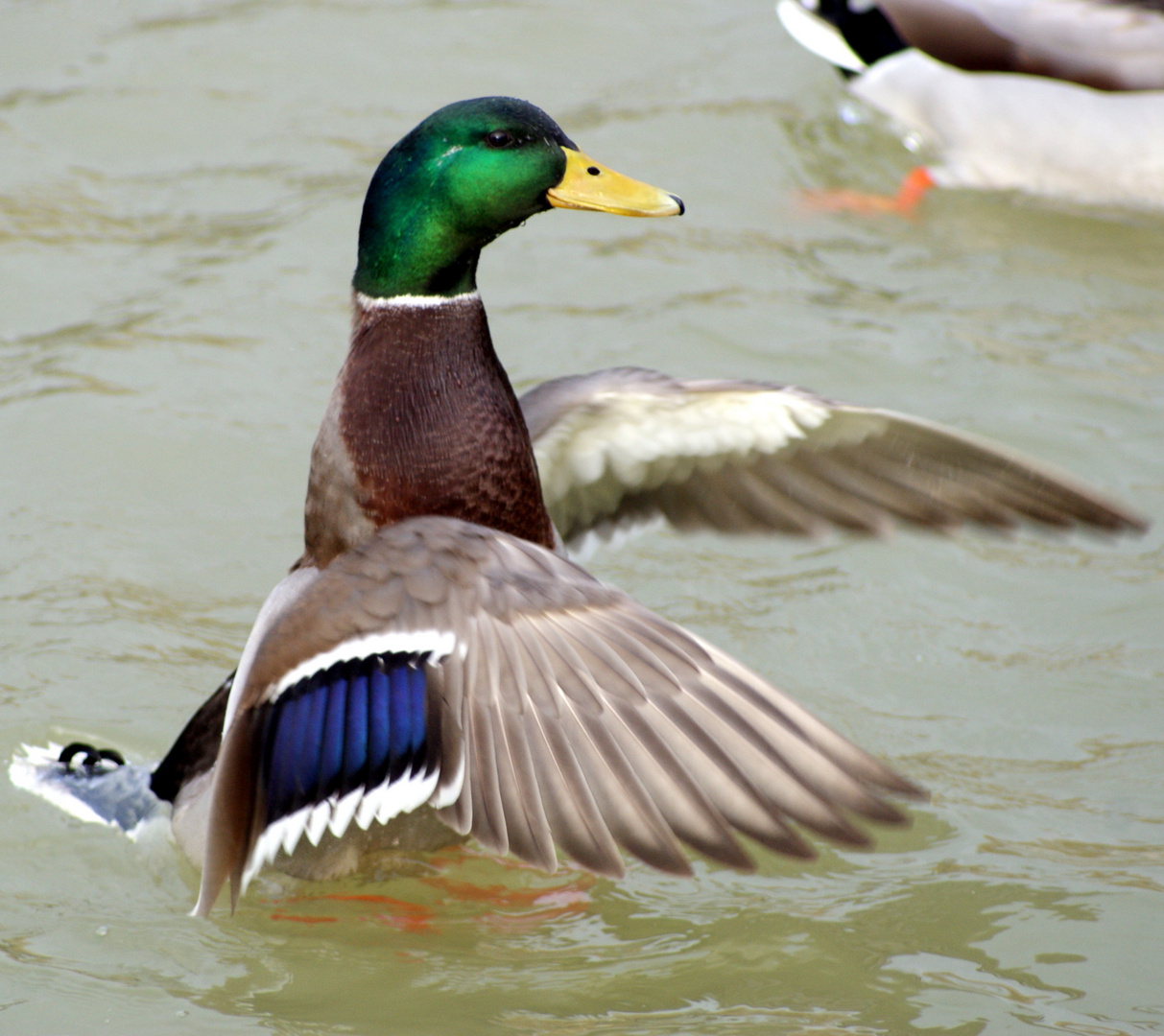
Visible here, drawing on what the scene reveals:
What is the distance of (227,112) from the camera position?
23.4 ft

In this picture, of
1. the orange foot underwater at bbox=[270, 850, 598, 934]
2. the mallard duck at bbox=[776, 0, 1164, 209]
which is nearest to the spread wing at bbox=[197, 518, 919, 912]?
the orange foot underwater at bbox=[270, 850, 598, 934]

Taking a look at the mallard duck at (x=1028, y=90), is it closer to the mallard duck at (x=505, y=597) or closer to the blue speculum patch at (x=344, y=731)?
the mallard duck at (x=505, y=597)

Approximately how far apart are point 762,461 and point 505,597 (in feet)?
3.97

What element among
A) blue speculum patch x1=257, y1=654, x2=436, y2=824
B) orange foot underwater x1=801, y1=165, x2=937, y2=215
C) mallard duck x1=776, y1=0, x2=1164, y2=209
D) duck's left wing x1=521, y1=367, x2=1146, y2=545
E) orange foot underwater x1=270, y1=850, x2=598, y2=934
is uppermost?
mallard duck x1=776, y1=0, x2=1164, y2=209

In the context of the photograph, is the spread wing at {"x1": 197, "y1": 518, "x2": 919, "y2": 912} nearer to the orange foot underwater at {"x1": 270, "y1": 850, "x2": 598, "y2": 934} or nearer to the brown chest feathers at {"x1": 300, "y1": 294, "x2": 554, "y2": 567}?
the brown chest feathers at {"x1": 300, "y1": 294, "x2": 554, "y2": 567}

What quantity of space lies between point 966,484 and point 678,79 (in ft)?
13.5

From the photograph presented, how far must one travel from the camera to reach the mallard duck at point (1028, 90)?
6328 millimetres

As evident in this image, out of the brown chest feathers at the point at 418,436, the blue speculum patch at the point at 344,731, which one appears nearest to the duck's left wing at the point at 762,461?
the brown chest feathers at the point at 418,436

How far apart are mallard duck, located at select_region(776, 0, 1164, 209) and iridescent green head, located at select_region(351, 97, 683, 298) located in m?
3.35

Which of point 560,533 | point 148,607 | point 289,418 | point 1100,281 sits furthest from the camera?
point 1100,281

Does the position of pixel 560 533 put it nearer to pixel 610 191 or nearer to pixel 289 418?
pixel 610 191

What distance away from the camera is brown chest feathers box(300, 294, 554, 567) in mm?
3447

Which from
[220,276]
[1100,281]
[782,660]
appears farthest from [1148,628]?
[220,276]

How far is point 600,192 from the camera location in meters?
3.49
